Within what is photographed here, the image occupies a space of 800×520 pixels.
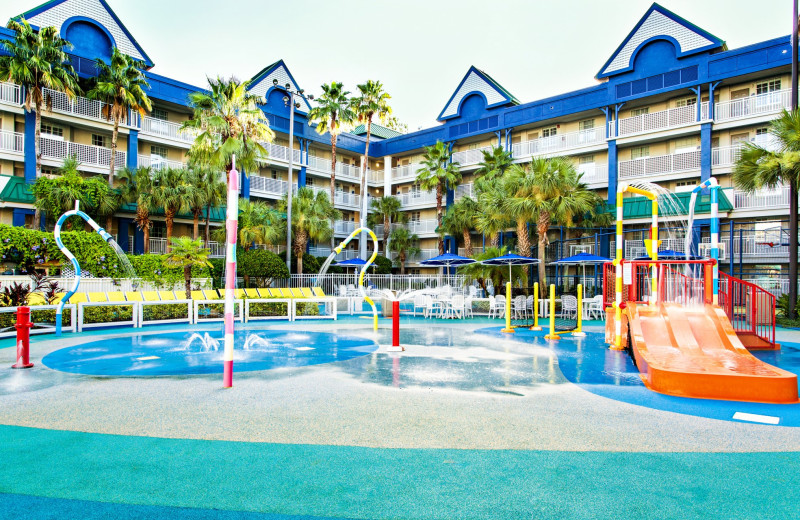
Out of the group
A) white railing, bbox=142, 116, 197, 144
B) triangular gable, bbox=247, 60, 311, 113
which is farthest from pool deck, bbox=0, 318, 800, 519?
triangular gable, bbox=247, 60, 311, 113

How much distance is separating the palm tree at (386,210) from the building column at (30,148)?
69.3 feet

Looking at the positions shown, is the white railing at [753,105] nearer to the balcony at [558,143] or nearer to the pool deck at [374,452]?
the balcony at [558,143]

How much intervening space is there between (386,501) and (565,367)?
626cm

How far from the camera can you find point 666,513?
3336 millimetres

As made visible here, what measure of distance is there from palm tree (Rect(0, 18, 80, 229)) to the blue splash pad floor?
946 inches

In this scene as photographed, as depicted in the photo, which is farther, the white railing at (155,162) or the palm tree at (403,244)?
the palm tree at (403,244)

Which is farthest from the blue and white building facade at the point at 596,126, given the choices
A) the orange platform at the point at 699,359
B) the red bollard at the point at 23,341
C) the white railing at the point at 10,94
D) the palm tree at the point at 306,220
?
the red bollard at the point at 23,341

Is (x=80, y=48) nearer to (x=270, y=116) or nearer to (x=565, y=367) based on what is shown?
(x=270, y=116)

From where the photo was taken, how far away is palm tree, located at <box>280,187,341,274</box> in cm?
2848

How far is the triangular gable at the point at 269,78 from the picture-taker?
3506 cm

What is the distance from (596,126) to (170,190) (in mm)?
25370

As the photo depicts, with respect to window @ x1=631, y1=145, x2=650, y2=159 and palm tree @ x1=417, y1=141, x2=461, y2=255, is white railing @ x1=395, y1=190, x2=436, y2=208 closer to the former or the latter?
palm tree @ x1=417, y1=141, x2=461, y2=255

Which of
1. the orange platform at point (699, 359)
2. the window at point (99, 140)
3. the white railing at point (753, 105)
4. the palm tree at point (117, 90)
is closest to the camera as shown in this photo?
the orange platform at point (699, 359)

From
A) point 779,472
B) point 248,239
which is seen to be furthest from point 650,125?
point 779,472
